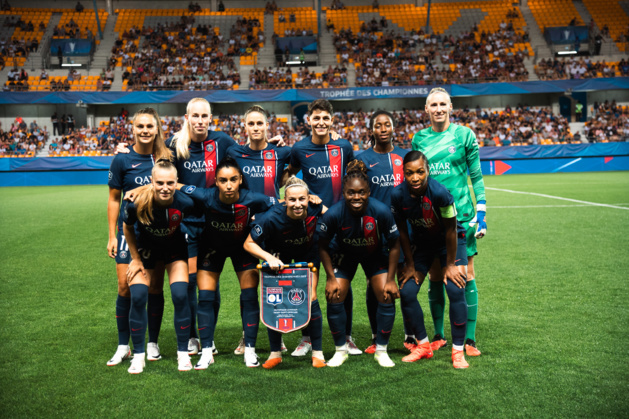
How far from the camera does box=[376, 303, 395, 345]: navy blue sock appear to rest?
4332mm

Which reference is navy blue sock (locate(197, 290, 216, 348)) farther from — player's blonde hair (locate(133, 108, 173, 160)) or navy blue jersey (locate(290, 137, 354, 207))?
navy blue jersey (locate(290, 137, 354, 207))

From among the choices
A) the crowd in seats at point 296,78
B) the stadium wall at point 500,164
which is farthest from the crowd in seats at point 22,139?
the crowd in seats at point 296,78

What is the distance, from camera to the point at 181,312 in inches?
170

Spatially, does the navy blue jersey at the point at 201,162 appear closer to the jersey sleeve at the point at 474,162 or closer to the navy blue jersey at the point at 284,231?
the navy blue jersey at the point at 284,231

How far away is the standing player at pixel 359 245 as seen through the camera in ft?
14.1

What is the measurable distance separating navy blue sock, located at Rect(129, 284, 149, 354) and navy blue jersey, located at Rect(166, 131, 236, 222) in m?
1.07

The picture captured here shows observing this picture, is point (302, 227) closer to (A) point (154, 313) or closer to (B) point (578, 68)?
A: (A) point (154, 313)

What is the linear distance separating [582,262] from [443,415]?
5.53 metres

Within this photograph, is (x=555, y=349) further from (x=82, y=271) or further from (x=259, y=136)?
(x=82, y=271)

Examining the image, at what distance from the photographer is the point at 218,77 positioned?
36.5 metres

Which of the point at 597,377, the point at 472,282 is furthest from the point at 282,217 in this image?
the point at 597,377

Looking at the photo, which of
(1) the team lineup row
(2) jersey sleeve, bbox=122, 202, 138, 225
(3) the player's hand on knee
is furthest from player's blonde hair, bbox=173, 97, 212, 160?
(3) the player's hand on knee

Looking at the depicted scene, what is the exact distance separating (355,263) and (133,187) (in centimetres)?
199

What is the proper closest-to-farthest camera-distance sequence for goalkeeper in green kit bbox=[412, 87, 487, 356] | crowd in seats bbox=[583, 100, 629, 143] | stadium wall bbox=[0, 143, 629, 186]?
goalkeeper in green kit bbox=[412, 87, 487, 356] < stadium wall bbox=[0, 143, 629, 186] < crowd in seats bbox=[583, 100, 629, 143]
